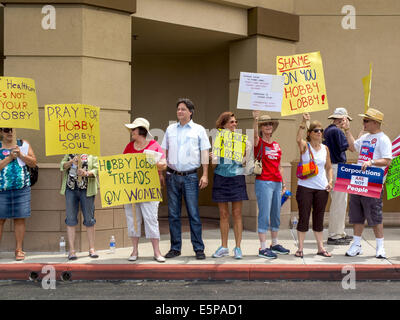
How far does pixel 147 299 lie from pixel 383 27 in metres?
7.75

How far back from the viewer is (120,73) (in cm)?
816

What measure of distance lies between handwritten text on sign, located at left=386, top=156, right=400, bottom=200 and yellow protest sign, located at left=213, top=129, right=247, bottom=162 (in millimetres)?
2183

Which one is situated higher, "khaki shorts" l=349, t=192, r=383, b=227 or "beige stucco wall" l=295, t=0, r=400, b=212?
"beige stucco wall" l=295, t=0, r=400, b=212

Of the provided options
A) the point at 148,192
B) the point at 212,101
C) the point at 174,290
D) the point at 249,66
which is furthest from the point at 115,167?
the point at 212,101

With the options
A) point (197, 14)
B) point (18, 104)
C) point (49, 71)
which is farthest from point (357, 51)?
point (18, 104)

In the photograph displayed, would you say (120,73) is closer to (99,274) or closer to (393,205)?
(99,274)

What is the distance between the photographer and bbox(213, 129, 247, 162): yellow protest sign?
7090 millimetres

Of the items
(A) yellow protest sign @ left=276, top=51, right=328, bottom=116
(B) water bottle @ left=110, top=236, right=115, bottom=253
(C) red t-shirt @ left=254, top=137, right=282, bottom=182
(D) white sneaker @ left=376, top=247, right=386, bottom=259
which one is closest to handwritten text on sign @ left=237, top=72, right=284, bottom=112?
(A) yellow protest sign @ left=276, top=51, right=328, bottom=116

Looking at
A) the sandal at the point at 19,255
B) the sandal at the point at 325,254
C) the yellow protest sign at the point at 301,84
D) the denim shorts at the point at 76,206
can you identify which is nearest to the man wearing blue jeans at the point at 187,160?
the denim shorts at the point at 76,206

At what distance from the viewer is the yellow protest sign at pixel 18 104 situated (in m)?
6.91

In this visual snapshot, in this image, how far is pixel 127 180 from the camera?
272 inches

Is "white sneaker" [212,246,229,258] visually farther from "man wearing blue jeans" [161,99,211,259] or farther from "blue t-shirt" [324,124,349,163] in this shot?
"blue t-shirt" [324,124,349,163]

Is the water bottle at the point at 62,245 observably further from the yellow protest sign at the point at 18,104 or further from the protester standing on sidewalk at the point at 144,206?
the yellow protest sign at the point at 18,104

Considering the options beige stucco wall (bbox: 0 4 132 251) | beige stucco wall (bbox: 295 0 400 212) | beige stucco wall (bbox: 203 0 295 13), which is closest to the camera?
beige stucco wall (bbox: 0 4 132 251)
